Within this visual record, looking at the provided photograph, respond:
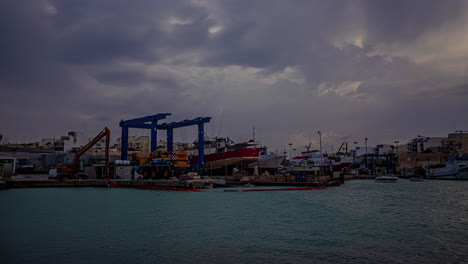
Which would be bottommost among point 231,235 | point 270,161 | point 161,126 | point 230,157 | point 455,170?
point 231,235

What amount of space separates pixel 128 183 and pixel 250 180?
1582 centimetres

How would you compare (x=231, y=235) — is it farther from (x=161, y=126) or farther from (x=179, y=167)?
(x=161, y=126)

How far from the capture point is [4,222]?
14609 mm

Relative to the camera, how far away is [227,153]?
54.1m

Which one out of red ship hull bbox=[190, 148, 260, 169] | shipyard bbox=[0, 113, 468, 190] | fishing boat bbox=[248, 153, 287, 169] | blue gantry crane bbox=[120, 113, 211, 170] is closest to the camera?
shipyard bbox=[0, 113, 468, 190]

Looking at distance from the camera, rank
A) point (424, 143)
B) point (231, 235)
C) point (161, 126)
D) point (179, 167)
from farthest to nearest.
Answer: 1. point (424, 143)
2. point (161, 126)
3. point (179, 167)
4. point (231, 235)

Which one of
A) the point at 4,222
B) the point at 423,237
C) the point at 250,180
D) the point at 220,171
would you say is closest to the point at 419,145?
the point at 220,171

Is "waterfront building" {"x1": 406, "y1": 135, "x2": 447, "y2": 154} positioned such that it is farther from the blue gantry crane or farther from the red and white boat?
the blue gantry crane

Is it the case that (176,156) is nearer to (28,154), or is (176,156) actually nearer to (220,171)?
(220,171)

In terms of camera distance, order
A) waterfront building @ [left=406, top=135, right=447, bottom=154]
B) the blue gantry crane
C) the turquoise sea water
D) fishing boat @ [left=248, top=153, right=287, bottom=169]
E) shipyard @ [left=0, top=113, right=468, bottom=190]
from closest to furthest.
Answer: the turquoise sea water, shipyard @ [left=0, top=113, right=468, bottom=190], the blue gantry crane, fishing boat @ [left=248, top=153, right=287, bottom=169], waterfront building @ [left=406, top=135, right=447, bottom=154]

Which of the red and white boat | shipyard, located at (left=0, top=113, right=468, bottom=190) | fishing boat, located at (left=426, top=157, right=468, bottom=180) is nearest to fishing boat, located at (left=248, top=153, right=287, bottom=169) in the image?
shipyard, located at (left=0, top=113, right=468, bottom=190)

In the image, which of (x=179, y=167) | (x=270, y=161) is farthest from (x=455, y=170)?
(x=179, y=167)

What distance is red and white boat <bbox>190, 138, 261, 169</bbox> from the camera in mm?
52594

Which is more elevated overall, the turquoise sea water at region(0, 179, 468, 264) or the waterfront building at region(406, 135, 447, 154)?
the waterfront building at region(406, 135, 447, 154)
